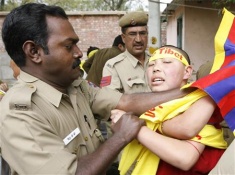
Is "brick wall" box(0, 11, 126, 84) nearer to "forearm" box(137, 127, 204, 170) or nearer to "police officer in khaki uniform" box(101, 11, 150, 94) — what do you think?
"police officer in khaki uniform" box(101, 11, 150, 94)

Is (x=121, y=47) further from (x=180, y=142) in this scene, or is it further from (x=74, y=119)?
(x=180, y=142)

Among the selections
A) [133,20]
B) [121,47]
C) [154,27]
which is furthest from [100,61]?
[133,20]

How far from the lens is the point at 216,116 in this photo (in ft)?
5.37

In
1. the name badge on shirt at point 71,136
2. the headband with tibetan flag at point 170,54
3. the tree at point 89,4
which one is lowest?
the tree at point 89,4

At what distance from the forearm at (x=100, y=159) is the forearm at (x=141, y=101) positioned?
0.42 meters

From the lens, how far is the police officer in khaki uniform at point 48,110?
1.42 meters

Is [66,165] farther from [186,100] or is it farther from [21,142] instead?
[186,100]

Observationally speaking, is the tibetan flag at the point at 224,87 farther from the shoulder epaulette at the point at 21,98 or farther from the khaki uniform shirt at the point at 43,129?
the shoulder epaulette at the point at 21,98

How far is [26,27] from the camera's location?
1612 millimetres

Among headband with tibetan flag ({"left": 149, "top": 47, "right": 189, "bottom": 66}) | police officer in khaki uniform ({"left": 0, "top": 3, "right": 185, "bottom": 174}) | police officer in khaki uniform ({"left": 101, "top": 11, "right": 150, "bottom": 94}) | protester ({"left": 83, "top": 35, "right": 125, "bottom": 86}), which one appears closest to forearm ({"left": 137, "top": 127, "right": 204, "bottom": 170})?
police officer in khaki uniform ({"left": 0, "top": 3, "right": 185, "bottom": 174})

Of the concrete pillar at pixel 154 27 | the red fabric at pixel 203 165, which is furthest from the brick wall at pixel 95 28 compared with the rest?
the red fabric at pixel 203 165

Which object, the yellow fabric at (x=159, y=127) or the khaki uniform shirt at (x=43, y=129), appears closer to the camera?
the khaki uniform shirt at (x=43, y=129)

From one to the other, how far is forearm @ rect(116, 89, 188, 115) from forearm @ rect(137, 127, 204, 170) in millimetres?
351

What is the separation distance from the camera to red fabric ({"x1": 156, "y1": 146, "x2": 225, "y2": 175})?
1.63 m
